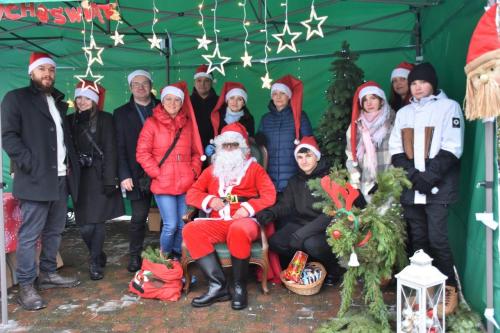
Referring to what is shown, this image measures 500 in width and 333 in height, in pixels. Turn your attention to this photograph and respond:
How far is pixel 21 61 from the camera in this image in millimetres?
7871

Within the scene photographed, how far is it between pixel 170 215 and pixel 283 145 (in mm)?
1423

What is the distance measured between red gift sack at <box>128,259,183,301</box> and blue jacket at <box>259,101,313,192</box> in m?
1.42

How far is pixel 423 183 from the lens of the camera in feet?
11.0

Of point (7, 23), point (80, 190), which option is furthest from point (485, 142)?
point (7, 23)

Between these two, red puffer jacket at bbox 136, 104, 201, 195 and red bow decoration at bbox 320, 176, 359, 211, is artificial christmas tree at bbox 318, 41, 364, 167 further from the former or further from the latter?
red puffer jacket at bbox 136, 104, 201, 195

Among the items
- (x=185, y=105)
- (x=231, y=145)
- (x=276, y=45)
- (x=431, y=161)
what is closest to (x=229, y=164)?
(x=231, y=145)

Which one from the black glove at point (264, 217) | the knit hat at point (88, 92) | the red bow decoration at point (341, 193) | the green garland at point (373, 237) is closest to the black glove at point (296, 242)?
the black glove at point (264, 217)

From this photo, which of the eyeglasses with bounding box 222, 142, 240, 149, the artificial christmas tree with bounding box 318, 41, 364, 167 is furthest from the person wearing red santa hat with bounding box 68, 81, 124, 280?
the artificial christmas tree with bounding box 318, 41, 364, 167

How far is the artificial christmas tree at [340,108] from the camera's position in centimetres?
Answer: 450

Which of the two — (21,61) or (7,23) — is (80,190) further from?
(21,61)

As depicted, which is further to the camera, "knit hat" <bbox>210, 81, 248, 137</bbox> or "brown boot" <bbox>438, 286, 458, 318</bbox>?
"knit hat" <bbox>210, 81, 248, 137</bbox>

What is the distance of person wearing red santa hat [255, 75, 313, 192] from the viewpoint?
4621 millimetres

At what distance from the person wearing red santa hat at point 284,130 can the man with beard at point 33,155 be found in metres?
2.09

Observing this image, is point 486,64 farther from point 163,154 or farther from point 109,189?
point 109,189
